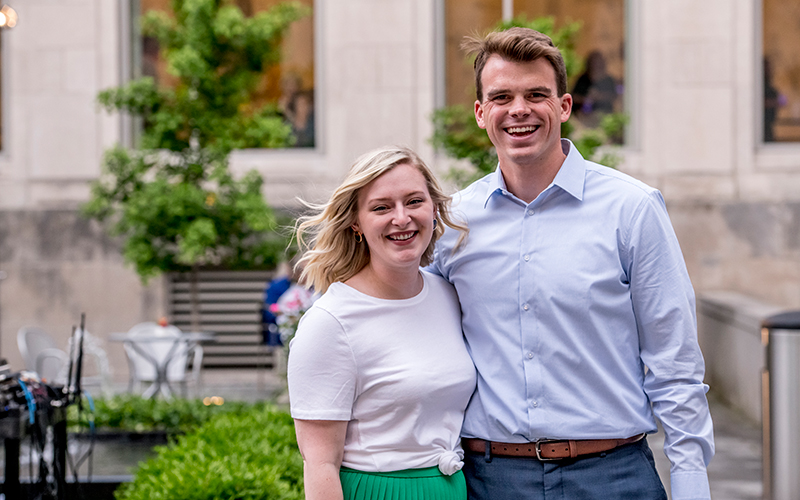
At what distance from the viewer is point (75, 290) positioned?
12.4 metres

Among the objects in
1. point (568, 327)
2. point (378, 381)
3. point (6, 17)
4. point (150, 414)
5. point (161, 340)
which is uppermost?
point (6, 17)

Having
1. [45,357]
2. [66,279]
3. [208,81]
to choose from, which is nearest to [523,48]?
[208,81]

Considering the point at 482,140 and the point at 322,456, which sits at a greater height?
the point at 482,140

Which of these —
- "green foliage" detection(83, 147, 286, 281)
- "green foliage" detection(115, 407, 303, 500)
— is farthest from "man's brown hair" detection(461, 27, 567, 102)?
"green foliage" detection(83, 147, 286, 281)

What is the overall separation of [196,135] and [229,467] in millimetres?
6138

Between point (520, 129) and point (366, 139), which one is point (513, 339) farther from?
point (366, 139)

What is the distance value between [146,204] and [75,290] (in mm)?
3837

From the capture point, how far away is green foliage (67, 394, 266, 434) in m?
7.88

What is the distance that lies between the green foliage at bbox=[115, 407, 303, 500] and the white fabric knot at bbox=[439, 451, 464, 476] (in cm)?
160

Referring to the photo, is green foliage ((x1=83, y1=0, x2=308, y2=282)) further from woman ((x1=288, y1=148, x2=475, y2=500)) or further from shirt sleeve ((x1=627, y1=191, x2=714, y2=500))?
shirt sleeve ((x1=627, y1=191, x2=714, y2=500))

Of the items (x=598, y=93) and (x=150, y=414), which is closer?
(x=150, y=414)

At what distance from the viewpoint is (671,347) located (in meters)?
2.55

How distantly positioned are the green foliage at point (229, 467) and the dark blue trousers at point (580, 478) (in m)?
1.66

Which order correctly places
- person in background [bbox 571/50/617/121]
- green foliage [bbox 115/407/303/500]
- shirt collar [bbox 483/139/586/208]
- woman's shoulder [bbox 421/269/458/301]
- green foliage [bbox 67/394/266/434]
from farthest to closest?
person in background [bbox 571/50/617/121] < green foliage [bbox 67/394/266/434] < green foliage [bbox 115/407/303/500] < woman's shoulder [bbox 421/269/458/301] < shirt collar [bbox 483/139/586/208]
